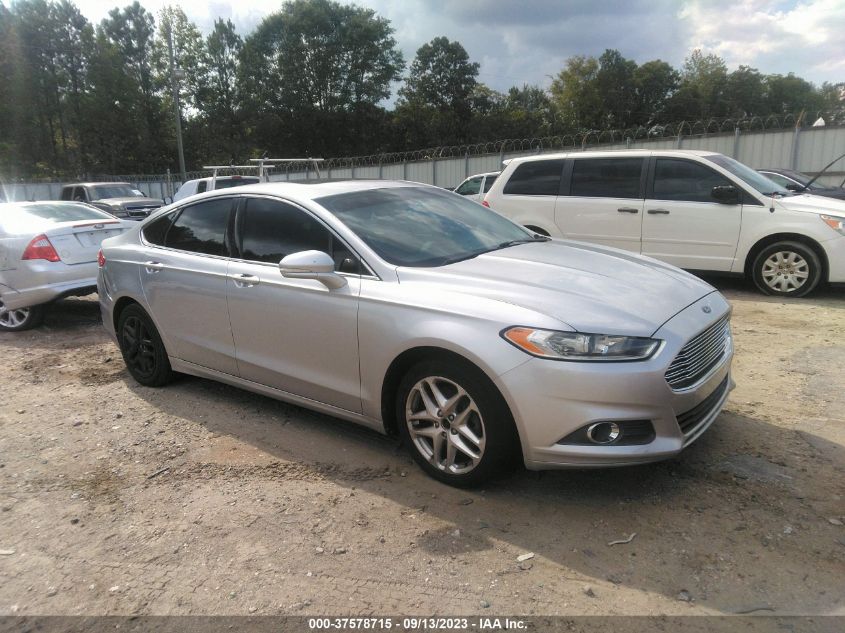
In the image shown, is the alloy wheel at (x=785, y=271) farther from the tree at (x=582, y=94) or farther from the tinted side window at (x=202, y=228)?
the tree at (x=582, y=94)

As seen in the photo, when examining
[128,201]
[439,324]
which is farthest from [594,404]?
[128,201]

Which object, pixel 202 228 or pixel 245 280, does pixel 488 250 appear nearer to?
pixel 245 280

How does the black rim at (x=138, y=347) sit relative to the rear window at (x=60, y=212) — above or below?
below

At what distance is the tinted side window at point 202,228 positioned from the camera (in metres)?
Result: 4.34

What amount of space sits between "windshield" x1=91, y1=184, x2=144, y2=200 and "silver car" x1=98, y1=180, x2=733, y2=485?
604 inches

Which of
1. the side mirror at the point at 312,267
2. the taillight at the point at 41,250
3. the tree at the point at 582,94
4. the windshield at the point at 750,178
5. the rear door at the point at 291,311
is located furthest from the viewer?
the tree at the point at 582,94

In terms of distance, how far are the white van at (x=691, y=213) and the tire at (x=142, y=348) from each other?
5.44 metres

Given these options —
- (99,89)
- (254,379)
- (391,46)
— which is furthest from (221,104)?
(254,379)

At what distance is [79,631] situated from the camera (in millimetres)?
2375

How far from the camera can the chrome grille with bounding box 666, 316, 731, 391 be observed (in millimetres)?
2877

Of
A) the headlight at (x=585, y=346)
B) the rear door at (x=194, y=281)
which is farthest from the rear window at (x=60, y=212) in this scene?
the headlight at (x=585, y=346)

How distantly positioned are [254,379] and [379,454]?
1044 mm

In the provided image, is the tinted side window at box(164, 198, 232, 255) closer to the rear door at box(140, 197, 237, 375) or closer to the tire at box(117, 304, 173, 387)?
the rear door at box(140, 197, 237, 375)

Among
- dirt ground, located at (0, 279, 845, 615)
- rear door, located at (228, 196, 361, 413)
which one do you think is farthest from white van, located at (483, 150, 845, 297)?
rear door, located at (228, 196, 361, 413)
